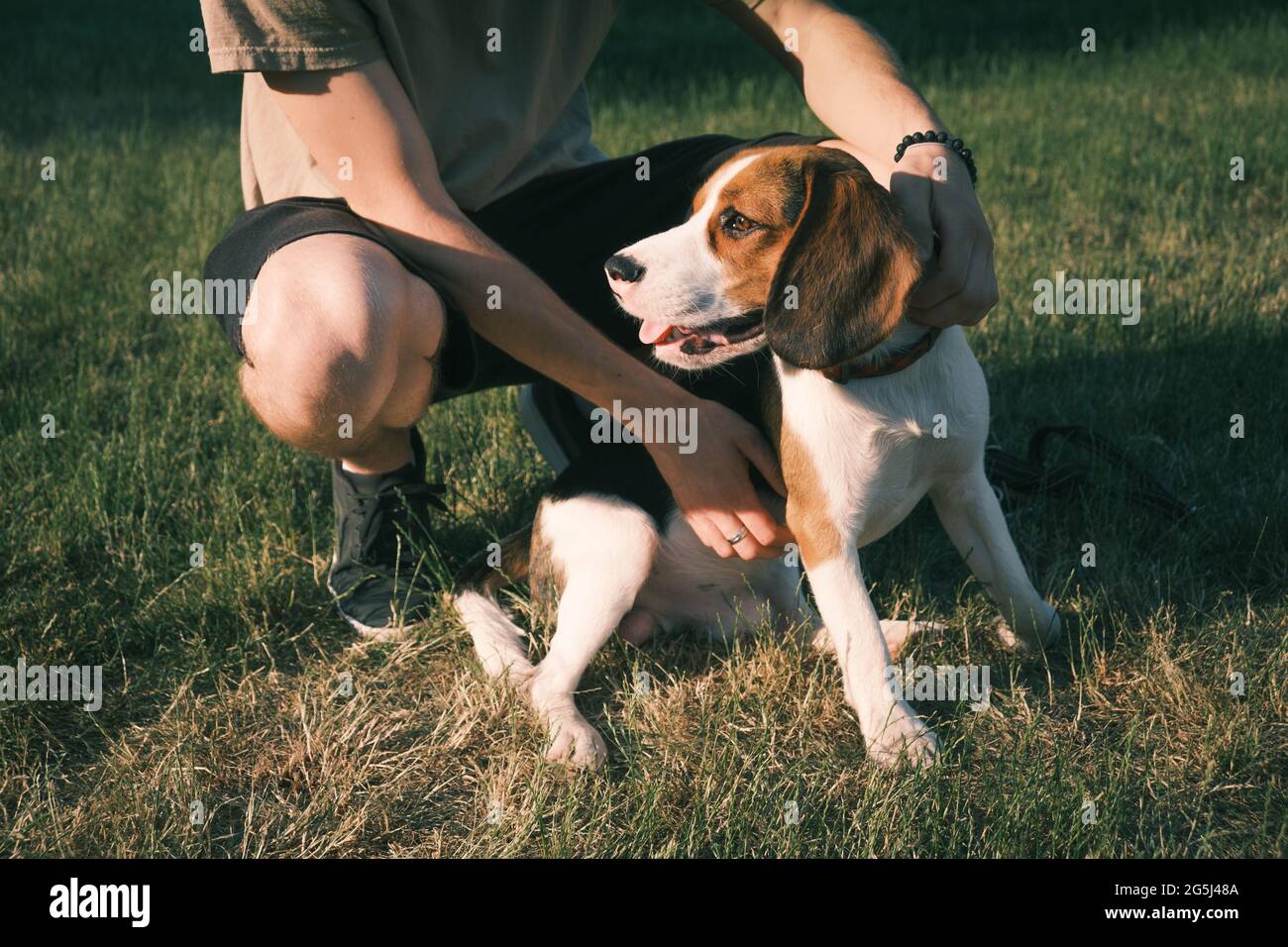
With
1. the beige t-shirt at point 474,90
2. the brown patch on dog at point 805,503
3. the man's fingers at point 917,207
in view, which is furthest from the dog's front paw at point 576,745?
the beige t-shirt at point 474,90

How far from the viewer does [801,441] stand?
2.36m

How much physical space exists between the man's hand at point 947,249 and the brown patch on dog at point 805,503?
35 cm

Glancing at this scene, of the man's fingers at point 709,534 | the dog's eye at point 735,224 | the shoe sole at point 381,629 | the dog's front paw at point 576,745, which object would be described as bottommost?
the dog's front paw at point 576,745

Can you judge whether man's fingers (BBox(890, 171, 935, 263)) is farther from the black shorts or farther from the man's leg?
the man's leg

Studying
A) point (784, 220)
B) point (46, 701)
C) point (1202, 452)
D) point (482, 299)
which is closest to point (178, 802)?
point (46, 701)

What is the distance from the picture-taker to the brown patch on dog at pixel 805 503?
7.61ft

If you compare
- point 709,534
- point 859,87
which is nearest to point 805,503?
point 709,534

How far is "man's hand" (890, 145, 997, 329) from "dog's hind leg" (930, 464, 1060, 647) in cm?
43

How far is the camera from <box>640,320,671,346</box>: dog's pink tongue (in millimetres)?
2348

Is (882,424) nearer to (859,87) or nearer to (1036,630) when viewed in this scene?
(1036,630)

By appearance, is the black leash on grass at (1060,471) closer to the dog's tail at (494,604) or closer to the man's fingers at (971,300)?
the man's fingers at (971,300)

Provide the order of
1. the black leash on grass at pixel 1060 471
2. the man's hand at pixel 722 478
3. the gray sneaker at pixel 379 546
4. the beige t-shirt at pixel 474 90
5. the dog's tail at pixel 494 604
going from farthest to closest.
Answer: the black leash on grass at pixel 1060 471 → the gray sneaker at pixel 379 546 → the beige t-shirt at pixel 474 90 → the dog's tail at pixel 494 604 → the man's hand at pixel 722 478

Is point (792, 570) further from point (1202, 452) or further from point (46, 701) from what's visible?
point (46, 701)

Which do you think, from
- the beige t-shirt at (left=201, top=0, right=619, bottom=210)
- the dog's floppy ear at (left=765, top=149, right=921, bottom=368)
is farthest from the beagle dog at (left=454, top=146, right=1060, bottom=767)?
the beige t-shirt at (left=201, top=0, right=619, bottom=210)
